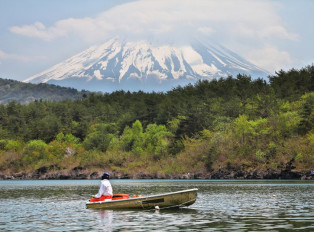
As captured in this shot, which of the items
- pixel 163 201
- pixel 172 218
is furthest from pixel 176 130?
pixel 172 218

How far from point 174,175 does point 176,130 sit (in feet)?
65.8

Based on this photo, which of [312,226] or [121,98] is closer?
[312,226]

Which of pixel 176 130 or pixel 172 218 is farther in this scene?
pixel 176 130

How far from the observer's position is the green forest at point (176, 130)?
327 ft

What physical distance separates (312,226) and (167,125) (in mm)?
118591

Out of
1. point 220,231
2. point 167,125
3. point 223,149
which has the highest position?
point 167,125

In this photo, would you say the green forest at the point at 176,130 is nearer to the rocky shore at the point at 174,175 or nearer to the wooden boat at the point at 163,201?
the rocky shore at the point at 174,175

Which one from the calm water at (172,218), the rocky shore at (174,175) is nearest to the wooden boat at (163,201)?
the calm water at (172,218)

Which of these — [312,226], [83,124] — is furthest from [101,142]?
[312,226]

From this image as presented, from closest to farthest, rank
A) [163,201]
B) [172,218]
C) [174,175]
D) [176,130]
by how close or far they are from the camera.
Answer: [172,218] < [163,201] < [174,175] < [176,130]

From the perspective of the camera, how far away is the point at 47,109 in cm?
17212

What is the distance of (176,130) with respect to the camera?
124 m

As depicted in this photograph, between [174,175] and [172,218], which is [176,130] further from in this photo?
[172,218]

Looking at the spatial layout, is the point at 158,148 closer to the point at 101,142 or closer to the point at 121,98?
the point at 101,142
